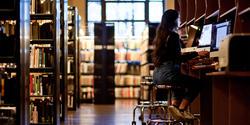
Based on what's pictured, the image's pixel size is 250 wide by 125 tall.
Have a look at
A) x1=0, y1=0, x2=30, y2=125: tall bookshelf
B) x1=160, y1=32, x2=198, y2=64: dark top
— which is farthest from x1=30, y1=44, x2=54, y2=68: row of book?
x1=160, y1=32, x2=198, y2=64: dark top

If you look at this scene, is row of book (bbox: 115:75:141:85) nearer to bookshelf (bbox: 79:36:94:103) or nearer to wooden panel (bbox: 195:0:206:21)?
bookshelf (bbox: 79:36:94:103)

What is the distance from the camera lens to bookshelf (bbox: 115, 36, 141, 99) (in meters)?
13.9

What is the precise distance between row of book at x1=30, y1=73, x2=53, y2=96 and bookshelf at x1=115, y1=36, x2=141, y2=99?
309 inches

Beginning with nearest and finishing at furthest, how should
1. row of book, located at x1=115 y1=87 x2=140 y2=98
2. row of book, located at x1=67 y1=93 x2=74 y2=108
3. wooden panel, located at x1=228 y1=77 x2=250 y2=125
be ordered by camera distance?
1. wooden panel, located at x1=228 y1=77 x2=250 y2=125
2. row of book, located at x1=67 y1=93 x2=74 y2=108
3. row of book, located at x1=115 y1=87 x2=140 y2=98

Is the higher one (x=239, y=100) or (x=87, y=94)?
(x=239, y=100)

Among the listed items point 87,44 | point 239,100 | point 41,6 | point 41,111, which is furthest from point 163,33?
point 87,44

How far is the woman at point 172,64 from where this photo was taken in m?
4.65

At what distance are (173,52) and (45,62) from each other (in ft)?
6.97

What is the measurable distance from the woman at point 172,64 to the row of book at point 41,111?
5.97ft

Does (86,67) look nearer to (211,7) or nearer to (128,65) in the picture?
(128,65)

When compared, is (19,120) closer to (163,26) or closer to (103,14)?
(163,26)

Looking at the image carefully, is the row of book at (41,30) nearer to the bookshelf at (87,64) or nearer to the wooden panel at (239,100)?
the wooden panel at (239,100)

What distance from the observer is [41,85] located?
6070 mm

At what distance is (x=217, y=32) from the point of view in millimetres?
4566
